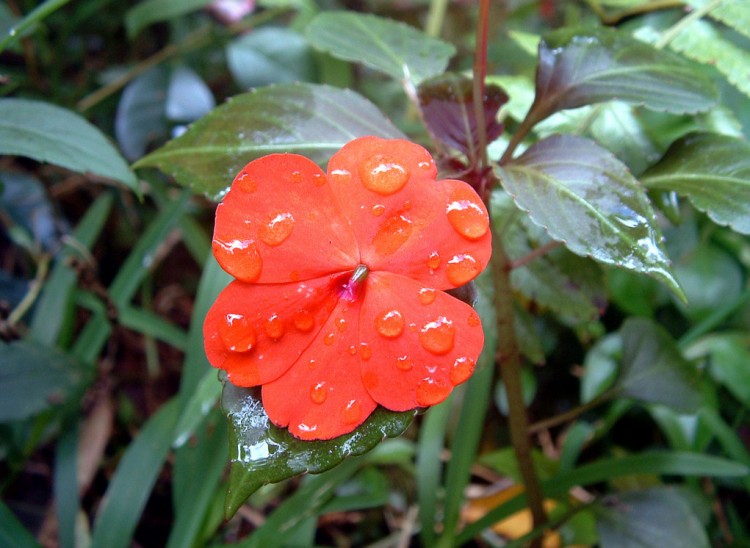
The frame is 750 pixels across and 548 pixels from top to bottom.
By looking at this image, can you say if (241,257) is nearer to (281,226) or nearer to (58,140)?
(281,226)

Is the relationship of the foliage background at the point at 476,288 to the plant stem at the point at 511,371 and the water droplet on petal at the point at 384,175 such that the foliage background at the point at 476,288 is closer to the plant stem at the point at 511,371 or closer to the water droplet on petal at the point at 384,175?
the plant stem at the point at 511,371

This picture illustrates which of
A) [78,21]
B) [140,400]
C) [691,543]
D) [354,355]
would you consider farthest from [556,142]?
[78,21]

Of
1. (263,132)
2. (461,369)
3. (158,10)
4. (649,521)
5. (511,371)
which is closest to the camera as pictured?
(461,369)

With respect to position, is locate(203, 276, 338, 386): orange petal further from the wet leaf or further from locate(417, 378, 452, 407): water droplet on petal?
the wet leaf

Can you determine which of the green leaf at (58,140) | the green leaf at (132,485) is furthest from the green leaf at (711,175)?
the green leaf at (132,485)

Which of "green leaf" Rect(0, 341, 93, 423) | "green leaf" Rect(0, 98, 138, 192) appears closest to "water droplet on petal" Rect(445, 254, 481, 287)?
"green leaf" Rect(0, 98, 138, 192)

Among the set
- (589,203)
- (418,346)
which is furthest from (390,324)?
(589,203)
